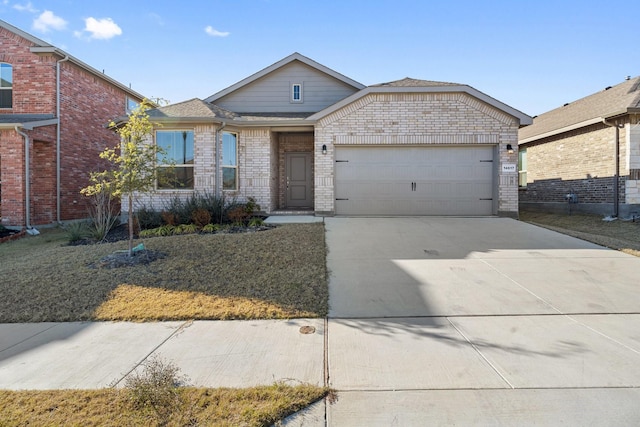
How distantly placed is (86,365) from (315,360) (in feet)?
7.02

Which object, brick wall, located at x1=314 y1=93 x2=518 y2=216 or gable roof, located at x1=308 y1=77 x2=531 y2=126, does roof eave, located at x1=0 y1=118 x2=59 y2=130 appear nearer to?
gable roof, located at x1=308 y1=77 x2=531 y2=126

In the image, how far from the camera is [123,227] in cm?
1102

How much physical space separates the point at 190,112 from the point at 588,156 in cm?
1460

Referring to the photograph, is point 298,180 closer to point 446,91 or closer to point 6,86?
point 446,91

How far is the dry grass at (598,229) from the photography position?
26.5 ft

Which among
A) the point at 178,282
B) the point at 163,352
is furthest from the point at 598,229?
the point at 163,352

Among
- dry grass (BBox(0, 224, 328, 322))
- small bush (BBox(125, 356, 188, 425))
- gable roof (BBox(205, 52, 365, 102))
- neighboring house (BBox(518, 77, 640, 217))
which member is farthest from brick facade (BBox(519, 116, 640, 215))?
small bush (BBox(125, 356, 188, 425))

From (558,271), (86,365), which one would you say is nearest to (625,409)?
(558,271)

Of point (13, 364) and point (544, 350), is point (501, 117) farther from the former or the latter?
point (13, 364)

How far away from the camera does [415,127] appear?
38.3 feet

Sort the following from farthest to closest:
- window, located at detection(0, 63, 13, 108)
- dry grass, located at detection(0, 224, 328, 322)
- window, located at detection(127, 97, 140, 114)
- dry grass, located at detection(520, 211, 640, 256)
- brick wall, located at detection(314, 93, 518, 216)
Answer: window, located at detection(127, 97, 140, 114), window, located at detection(0, 63, 13, 108), brick wall, located at detection(314, 93, 518, 216), dry grass, located at detection(520, 211, 640, 256), dry grass, located at detection(0, 224, 328, 322)

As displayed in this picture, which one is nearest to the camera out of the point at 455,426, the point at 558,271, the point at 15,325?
the point at 455,426

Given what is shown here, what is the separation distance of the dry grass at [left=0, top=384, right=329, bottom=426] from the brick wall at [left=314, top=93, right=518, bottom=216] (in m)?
9.12

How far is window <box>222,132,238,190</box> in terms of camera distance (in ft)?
39.2
